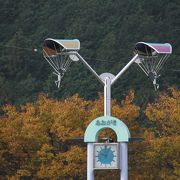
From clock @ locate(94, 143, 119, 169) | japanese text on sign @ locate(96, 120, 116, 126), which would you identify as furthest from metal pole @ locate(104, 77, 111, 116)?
clock @ locate(94, 143, 119, 169)

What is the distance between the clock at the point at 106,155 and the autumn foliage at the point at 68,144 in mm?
14115

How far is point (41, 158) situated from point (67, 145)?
2306mm

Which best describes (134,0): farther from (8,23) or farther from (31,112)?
(31,112)

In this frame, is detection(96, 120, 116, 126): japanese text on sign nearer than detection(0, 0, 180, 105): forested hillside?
Yes

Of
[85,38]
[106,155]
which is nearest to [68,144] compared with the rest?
[106,155]

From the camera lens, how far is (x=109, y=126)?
2653 centimetres

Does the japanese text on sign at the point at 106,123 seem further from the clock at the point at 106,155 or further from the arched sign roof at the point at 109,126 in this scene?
the clock at the point at 106,155

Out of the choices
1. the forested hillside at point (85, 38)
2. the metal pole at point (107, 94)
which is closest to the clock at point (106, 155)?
the metal pole at point (107, 94)

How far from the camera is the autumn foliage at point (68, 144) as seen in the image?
42.1 m

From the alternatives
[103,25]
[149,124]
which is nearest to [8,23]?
[103,25]

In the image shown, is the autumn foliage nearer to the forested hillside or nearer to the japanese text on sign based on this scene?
the japanese text on sign

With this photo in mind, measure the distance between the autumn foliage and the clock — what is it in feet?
46.3

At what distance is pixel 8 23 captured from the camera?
94.9 m

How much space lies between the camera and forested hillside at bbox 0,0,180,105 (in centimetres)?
7706
